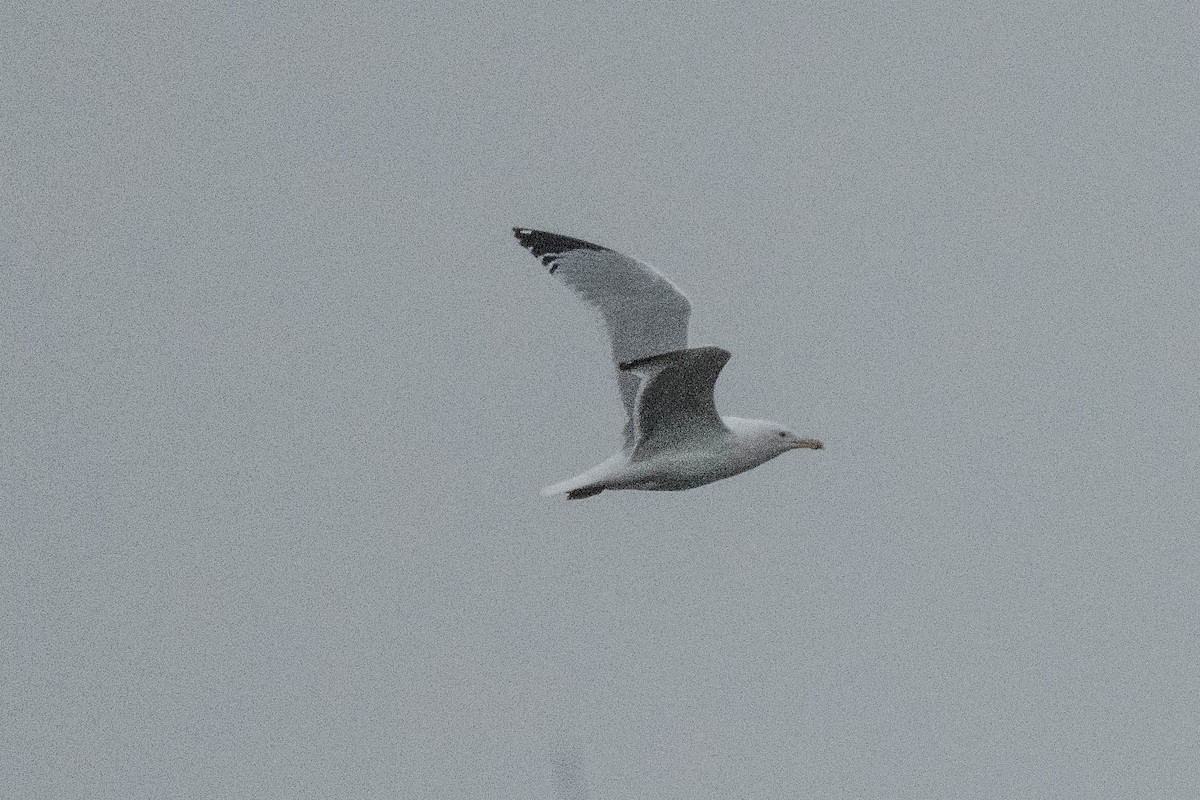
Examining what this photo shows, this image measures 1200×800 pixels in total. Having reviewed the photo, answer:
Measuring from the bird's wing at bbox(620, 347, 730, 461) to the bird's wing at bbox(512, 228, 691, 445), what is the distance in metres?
1.66

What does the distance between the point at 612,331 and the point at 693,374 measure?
9.88 ft

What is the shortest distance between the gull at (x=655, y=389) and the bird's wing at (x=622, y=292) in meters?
0.01

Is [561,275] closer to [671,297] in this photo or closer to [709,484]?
[671,297]

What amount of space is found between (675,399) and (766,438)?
168cm

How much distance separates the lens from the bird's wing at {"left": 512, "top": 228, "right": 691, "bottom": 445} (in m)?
21.7

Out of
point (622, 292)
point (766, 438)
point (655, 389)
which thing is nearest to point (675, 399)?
point (655, 389)

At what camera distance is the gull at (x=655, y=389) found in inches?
753

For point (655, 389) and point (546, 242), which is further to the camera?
point (546, 242)

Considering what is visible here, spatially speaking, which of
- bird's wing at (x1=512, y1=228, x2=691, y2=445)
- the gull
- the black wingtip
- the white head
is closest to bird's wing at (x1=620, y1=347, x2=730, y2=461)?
the gull

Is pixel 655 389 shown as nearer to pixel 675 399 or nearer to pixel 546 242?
pixel 675 399

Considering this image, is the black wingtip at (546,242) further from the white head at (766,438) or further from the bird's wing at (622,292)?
the white head at (766,438)

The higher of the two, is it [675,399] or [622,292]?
[622,292]

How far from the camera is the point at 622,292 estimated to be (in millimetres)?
21781

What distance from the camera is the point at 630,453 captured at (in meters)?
20.3
